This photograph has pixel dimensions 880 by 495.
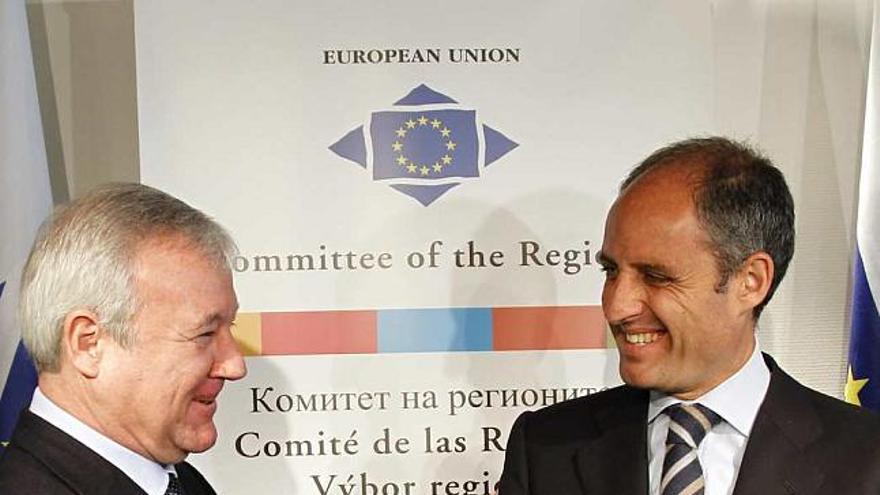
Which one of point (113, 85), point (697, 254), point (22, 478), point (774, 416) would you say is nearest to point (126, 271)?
point (22, 478)

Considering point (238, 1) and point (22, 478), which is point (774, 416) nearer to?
point (22, 478)

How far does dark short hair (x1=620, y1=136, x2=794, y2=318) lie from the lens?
2.12 m

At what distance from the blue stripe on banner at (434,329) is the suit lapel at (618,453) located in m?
0.65

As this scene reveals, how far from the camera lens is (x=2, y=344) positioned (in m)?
2.88

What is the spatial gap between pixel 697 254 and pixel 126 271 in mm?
925

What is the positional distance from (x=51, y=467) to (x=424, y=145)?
1365 millimetres

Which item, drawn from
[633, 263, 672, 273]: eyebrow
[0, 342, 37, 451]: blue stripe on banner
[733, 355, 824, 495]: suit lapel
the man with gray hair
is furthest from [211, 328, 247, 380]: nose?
[0, 342, 37, 451]: blue stripe on banner

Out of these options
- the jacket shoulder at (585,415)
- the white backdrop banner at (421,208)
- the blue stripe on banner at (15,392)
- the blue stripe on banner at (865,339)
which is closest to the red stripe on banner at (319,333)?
the white backdrop banner at (421,208)

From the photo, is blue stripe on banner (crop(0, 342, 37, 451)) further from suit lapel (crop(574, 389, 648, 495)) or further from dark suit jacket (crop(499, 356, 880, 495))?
suit lapel (crop(574, 389, 648, 495))

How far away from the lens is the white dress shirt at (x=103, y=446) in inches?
72.5

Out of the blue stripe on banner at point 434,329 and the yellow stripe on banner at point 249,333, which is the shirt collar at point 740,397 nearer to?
the blue stripe on banner at point 434,329

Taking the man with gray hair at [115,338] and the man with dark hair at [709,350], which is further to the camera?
the man with dark hair at [709,350]

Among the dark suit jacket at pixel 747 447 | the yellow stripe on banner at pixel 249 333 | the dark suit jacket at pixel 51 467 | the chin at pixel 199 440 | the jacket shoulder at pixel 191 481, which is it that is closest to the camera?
the dark suit jacket at pixel 51 467

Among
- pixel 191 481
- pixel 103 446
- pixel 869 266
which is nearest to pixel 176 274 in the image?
pixel 103 446
